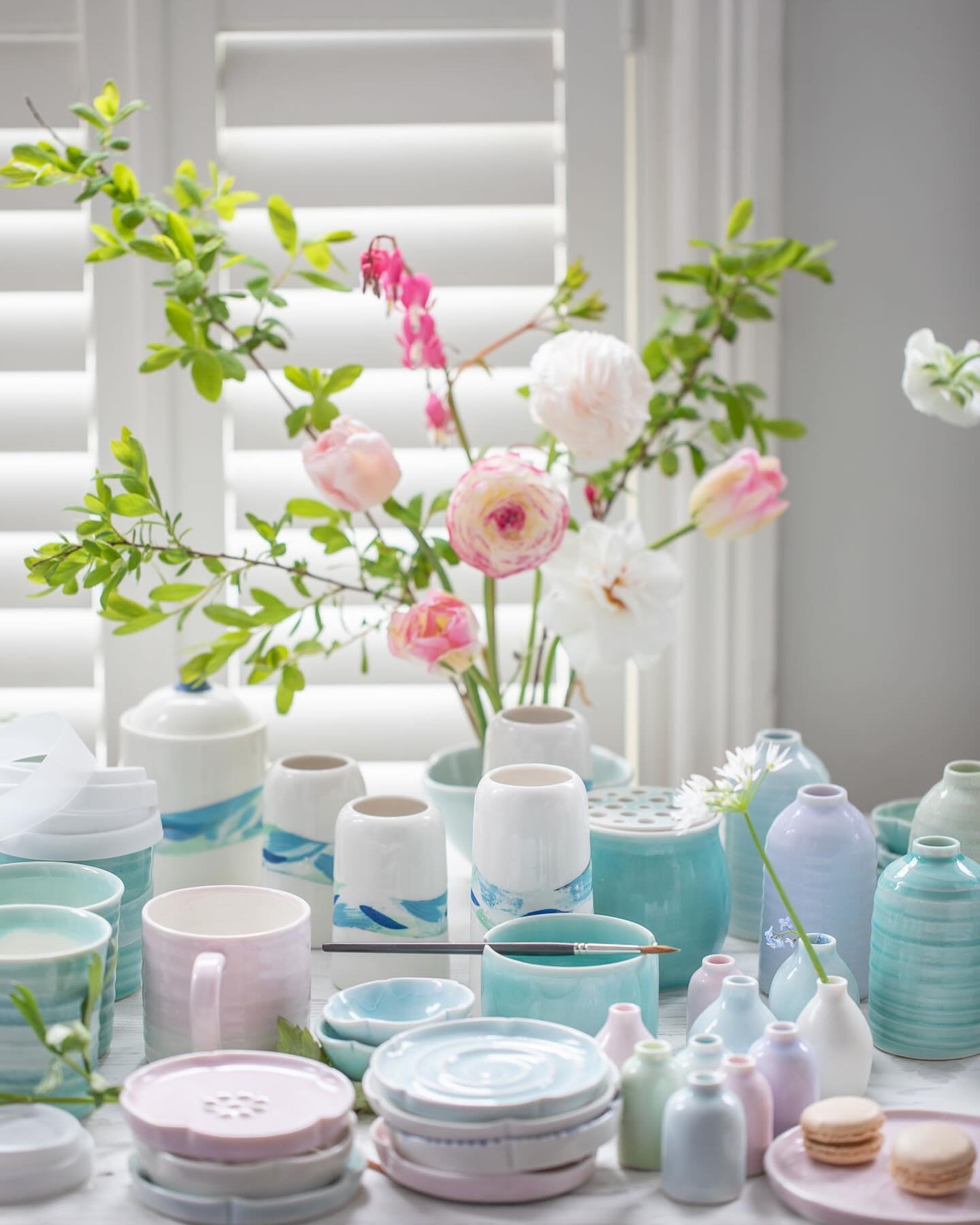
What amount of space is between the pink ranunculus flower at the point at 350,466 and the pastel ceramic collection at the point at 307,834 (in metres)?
0.22

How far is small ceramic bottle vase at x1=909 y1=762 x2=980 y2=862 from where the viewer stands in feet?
3.33

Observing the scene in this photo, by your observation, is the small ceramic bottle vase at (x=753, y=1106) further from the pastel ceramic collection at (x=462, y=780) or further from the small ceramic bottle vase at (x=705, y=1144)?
the pastel ceramic collection at (x=462, y=780)

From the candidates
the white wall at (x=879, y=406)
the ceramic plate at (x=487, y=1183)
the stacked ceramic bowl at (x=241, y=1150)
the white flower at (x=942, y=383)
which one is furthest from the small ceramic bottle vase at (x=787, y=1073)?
the white wall at (x=879, y=406)

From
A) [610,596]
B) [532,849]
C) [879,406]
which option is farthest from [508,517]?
[879,406]

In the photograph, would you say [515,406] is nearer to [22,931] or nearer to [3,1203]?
[22,931]

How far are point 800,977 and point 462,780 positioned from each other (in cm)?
45

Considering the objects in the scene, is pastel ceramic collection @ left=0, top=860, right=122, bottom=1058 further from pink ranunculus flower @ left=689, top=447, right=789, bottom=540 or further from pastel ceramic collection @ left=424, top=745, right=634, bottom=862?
pink ranunculus flower @ left=689, top=447, right=789, bottom=540

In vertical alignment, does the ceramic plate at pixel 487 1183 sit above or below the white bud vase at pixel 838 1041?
below

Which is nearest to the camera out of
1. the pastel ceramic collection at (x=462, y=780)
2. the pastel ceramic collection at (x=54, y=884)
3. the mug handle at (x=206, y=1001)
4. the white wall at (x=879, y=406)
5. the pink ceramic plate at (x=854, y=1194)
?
the pink ceramic plate at (x=854, y=1194)

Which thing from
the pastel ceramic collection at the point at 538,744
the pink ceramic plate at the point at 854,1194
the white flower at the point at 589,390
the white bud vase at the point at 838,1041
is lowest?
the pink ceramic plate at the point at 854,1194

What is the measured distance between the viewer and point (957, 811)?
1.02 metres

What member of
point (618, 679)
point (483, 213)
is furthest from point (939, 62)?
point (618, 679)

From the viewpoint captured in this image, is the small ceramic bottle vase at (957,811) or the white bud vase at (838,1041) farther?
the small ceramic bottle vase at (957,811)

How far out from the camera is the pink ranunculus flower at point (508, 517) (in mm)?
990
